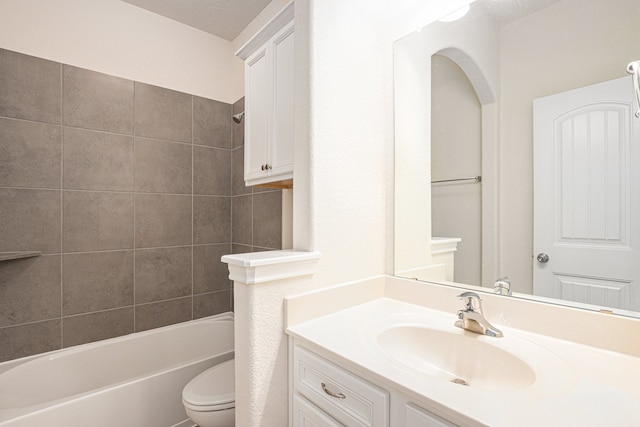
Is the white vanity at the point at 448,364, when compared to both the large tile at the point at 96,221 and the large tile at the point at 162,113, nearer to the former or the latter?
the large tile at the point at 96,221

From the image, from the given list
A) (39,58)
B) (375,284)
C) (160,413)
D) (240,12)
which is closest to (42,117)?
(39,58)

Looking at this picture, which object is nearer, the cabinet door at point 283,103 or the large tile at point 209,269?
the cabinet door at point 283,103

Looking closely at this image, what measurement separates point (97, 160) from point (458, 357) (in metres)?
2.36

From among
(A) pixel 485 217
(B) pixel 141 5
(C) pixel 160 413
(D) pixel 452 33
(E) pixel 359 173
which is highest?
(B) pixel 141 5

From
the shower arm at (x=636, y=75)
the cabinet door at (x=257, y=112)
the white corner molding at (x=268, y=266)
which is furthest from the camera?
the cabinet door at (x=257, y=112)

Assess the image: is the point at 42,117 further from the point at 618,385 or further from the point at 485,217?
the point at 618,385

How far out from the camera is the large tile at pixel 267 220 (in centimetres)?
210

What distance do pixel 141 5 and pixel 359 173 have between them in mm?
2127

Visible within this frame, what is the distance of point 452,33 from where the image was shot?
1.30m

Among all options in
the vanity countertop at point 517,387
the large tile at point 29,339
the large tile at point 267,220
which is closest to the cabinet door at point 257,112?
the large tile at point 267,220

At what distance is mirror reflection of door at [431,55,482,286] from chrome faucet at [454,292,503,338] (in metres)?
0.16

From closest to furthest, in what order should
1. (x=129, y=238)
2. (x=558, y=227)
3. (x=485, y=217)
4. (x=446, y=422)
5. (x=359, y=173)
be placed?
(x=446, y=422), (x=558, y=227), (x=485, y=217), (x=359, y=173), (x=129, y=238)

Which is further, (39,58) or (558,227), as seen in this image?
(39,58)

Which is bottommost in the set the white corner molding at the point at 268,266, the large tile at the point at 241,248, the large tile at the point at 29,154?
the large tile at the point at 241,248
